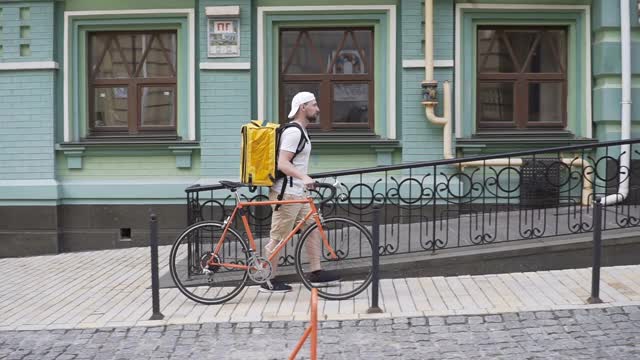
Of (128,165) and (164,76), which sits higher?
(164,76)

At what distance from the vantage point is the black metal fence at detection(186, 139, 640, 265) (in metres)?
8.62

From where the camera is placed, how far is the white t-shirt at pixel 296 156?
7.61 metres

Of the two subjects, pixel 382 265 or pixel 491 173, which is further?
pixel 491 173

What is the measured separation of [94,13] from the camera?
36.4 feet

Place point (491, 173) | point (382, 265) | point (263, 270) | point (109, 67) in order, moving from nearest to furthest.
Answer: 1. point (263, 270)
2. point (382, 265)
3. point (491, 173)
4. point (109, 67)

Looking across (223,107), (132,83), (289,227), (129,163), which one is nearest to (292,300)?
(289,227)

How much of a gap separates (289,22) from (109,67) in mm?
2770

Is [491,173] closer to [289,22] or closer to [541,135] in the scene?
[541,135]

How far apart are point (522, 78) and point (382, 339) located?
5985 millimetres

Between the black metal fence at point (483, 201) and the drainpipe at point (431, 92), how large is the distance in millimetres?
483

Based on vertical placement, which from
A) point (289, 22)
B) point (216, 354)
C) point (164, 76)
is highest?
point (289, 22)

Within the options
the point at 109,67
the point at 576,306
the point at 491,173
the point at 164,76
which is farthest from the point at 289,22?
the point at 576,306

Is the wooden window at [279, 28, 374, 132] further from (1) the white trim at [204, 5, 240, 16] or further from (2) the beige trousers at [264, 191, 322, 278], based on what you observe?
(2) the beige trousers at [264, 191, 322, 278]

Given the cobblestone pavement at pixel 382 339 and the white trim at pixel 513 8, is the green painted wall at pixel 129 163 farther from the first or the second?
the cobblestone pavement at pixel 382 339
